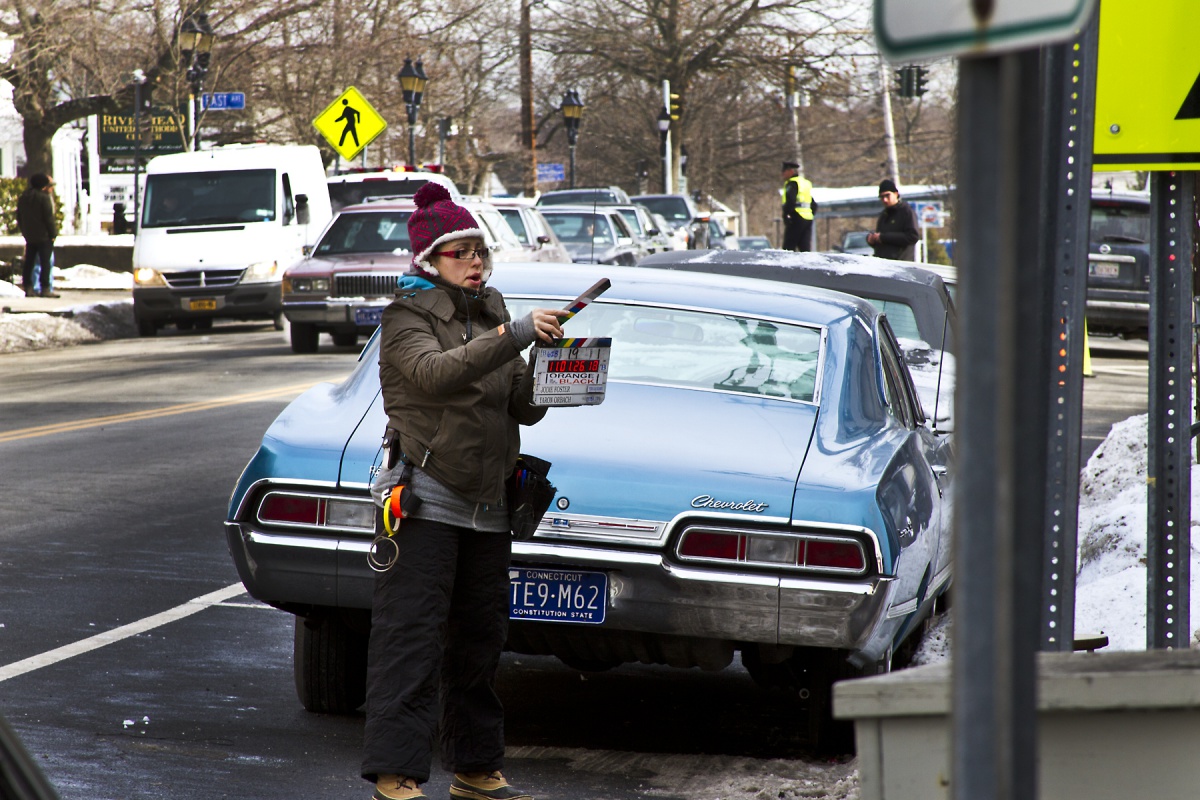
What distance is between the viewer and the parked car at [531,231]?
74.3 ft

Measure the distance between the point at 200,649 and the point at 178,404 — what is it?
8.69m

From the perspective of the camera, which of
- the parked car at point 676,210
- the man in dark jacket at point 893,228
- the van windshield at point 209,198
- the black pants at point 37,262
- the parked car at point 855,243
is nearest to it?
the man in dark jacket at point 893,228

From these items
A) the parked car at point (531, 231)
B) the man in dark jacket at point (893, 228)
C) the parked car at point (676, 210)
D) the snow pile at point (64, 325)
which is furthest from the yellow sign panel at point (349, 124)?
the parked car at point (676, 210)

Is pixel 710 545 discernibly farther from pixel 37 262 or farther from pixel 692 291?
pixel 37 262

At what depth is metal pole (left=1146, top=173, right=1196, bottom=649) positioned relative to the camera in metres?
4.69

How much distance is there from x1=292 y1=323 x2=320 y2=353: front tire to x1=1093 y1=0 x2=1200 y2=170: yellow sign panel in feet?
53.3

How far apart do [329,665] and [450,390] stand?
158 cm

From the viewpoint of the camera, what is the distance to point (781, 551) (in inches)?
192

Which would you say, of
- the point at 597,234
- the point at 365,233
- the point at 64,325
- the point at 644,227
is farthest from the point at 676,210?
the point at 365,233

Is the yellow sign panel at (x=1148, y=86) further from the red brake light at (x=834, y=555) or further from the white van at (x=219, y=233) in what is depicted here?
the white van at (x=219, y=233)

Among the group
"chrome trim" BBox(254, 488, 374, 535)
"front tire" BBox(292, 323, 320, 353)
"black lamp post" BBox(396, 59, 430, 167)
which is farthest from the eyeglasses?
"black lamp post" BBox(396, 59, 430, 167)

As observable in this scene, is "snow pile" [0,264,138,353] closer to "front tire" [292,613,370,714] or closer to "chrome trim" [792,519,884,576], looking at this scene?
"front tire" [292,613,370,714]

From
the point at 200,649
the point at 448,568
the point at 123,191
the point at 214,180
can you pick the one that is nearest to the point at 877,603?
the point at 448,568

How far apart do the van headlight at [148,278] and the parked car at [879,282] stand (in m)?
15.2
